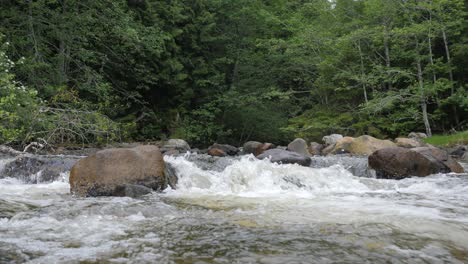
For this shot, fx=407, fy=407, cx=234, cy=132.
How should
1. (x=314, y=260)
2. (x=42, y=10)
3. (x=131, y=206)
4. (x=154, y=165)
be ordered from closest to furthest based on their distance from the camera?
(x=314, y=260) → (x=131, y=206) → (x=154, y=165) → (x=42, y=10)

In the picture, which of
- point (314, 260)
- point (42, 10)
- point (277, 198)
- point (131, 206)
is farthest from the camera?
point (42, 10)

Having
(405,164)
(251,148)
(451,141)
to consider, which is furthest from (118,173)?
(451,141)

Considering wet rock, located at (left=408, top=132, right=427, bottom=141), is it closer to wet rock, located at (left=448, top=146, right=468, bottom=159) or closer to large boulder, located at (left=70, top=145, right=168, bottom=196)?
wet rock, located at (left=448, top=146, right=468, bottom=159)

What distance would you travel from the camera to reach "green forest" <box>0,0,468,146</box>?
46.0 feet

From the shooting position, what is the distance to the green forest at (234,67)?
1403 centimetres

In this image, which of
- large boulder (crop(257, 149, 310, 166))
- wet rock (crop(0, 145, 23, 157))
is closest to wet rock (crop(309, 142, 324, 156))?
large boulder (crop(257, 149, 310, 166))

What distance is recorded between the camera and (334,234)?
3.90 m

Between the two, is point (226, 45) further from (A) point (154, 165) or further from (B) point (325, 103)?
(A) point (154, 165)

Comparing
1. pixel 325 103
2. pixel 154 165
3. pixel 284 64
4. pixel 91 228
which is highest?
pixel 284 64

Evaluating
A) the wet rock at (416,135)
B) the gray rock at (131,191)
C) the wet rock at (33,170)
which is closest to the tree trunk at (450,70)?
the wet rock at (416,135)

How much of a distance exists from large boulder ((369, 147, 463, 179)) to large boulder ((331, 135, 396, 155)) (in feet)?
12.3

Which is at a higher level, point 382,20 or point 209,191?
point 382,20

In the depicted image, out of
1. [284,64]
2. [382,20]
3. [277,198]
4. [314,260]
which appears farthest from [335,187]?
[284,64]

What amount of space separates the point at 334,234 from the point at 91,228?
2.38m
